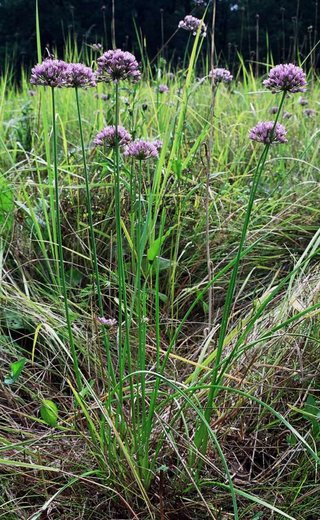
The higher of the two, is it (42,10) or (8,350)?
(42,10)

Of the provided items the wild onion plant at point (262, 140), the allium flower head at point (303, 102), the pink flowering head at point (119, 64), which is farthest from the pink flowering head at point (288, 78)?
the allium flower head at point (303, 102)

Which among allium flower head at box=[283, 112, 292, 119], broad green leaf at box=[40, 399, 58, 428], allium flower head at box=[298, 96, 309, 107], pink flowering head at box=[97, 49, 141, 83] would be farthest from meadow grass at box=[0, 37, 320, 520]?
allium flower head at box=[298, 96, 309, 107]

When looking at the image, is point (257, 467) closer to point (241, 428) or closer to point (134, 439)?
point (241, 428)

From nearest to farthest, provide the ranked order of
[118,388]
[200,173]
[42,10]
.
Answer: [118,388] < [200,173] < [42,10]

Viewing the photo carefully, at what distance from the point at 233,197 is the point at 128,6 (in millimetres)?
15462

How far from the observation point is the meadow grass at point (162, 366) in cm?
83

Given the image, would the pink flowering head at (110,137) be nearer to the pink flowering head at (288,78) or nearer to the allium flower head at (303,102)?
the pink flowering head at (288,78)

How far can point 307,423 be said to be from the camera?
96 centimetres

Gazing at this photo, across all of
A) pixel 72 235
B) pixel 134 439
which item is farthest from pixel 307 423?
pixel 72 235

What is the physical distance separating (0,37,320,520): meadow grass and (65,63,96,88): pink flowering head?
4.8 inches

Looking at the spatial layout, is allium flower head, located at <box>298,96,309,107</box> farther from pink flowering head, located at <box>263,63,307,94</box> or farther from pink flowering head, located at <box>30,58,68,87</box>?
pink flowering head, located at <box>30,58,68,87</box>

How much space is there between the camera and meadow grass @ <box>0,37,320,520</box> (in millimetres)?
825

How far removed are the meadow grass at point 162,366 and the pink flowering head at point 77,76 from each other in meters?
0.12

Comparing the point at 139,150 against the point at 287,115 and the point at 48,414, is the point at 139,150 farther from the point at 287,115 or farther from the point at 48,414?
the point at 287,115
